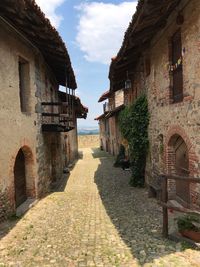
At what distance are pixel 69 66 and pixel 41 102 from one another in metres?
2.06

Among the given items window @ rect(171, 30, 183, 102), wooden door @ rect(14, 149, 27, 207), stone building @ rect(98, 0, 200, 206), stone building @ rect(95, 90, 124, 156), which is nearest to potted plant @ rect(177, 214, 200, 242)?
stone building @ rect(98, 0, 200, 206)

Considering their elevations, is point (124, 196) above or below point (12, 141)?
below

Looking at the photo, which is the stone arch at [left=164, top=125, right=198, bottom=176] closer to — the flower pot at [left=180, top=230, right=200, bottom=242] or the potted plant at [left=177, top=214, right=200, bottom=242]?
the potted plant at [left=177, top=214, right=200, bottom=242]

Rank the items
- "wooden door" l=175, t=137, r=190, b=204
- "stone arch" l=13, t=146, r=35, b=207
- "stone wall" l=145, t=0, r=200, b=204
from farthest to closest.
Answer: "stone arch" l=13, t=146, r=35, b=207 < "wooden door" l=175, t=137, r=190, b=204 < "stone wall" l=145, t=0, r=200, b=204

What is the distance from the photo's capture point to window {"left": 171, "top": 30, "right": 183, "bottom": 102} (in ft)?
25.6

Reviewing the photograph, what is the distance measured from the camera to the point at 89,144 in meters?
48.3

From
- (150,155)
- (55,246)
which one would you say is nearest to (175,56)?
(150,155)

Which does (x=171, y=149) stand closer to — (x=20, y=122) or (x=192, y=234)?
(x=192, y=234)

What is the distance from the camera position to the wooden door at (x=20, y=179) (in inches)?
350

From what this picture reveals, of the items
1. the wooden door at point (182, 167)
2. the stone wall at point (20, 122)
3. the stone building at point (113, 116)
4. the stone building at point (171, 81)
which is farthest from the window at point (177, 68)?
the stone building at point (113, 116)

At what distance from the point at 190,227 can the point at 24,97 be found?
6635mm

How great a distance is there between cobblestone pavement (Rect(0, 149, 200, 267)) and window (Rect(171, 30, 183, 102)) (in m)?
3.34

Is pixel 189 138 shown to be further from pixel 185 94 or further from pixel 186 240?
pixel 186 240

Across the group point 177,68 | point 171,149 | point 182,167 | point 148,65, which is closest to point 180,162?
point 182,167
